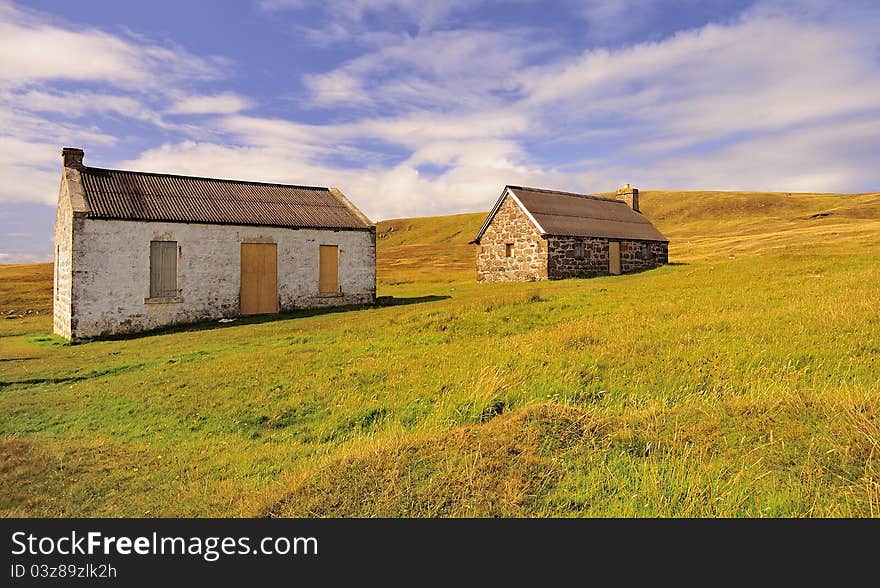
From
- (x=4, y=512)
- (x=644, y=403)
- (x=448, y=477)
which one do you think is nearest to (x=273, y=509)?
(x=448, y=477)

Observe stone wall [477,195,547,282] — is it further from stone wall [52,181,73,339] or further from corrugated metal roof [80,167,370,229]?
stone wall [52,181,73,339]

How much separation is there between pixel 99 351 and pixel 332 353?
10000 mm

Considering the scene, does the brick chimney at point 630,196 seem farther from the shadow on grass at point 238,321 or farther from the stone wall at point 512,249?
the shadow on grass at point 238,321

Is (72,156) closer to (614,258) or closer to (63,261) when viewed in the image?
(63,261)

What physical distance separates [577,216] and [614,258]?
4031 mm

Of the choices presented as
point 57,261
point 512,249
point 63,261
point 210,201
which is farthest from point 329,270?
point 512,249

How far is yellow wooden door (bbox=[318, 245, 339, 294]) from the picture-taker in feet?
86.9

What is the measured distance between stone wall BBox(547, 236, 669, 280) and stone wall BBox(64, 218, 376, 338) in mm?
13877

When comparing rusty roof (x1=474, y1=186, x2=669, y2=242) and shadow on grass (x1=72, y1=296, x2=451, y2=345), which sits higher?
rusty roof (x1=474, y1=186, x2=669, y2=242)

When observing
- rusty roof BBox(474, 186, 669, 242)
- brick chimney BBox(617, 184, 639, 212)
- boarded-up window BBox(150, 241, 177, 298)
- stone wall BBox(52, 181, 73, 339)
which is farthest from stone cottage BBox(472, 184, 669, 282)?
stone wall BBox(52, 181, 73, 339)

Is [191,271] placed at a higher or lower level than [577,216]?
lower

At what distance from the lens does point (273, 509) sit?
5.07 m

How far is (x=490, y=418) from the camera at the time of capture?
7.63 m
